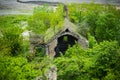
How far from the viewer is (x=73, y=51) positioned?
27.2 metres

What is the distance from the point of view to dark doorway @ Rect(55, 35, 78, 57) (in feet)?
99.4

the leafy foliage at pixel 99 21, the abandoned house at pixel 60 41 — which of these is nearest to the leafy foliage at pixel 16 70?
the abandoned house at pixel 60 41

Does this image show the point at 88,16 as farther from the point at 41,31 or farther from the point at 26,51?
the point at 26,51

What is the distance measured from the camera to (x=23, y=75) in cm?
2322

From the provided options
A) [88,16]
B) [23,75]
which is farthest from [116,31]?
[23,75]

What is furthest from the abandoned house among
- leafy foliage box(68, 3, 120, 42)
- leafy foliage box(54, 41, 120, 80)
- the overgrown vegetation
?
leafy foliage box(54, 41, 120, 80)

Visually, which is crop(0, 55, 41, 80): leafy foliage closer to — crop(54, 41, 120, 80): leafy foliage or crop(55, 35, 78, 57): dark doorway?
crop(54, 41, 120, 80): leafy foliage

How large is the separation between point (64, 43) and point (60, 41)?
360mm

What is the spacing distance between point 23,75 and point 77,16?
46.0 feet

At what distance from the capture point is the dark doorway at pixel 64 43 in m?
30.3

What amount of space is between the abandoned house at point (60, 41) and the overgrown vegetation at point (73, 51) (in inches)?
17.7

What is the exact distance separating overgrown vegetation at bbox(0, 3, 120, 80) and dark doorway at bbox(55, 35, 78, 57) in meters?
0.83

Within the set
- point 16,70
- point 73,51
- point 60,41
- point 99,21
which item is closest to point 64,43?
point 60,41

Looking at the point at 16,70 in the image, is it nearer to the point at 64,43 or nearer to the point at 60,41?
the point at 60,41
